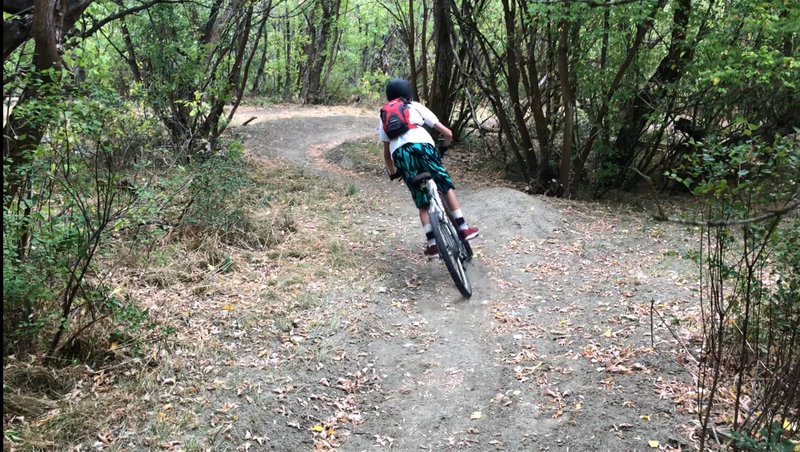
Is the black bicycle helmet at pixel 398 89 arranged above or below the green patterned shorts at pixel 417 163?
above

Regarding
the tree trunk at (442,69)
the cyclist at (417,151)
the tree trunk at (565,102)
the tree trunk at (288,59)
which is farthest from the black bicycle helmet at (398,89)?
the tree trunk at (288,59)

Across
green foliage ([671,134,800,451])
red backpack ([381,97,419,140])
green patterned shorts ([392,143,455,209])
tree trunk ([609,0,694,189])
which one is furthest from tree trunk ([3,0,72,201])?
tree trunk ([609,0,694,189])

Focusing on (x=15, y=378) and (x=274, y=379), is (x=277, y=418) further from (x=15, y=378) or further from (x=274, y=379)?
(x=15, y=378)

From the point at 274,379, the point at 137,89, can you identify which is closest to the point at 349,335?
the point at 274,379

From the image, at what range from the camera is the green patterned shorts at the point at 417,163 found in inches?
225

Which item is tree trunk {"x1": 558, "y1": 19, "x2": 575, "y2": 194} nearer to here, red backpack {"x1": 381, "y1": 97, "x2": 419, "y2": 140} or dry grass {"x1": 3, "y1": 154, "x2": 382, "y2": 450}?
red backpack {"x1": 381, "y1": 97, "x2": 419, "y2": 140}

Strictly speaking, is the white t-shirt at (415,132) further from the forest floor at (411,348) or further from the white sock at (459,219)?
the forest floor at (411,348)

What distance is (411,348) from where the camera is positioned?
4.82 m

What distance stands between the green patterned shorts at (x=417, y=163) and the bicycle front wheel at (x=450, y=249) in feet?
0.76

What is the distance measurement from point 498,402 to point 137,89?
5.84 m

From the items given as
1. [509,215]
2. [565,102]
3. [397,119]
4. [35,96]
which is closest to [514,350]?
[397,119]

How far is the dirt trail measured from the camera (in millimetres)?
3645

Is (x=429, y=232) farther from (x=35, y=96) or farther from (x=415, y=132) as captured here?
(x=35, y=96)

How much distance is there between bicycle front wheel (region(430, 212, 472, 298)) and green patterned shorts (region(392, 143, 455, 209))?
0.23 m
